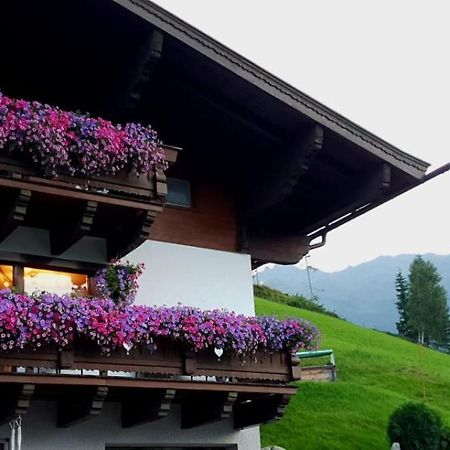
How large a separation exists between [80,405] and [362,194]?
5.99 m

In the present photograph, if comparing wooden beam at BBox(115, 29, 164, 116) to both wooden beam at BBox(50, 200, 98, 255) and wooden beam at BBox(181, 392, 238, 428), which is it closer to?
wooden beam at BBox(50, 200, 98, 255)

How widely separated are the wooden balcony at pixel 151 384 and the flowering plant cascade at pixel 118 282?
3.63ft

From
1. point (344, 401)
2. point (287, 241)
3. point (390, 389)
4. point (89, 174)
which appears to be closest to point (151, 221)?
point (89, 174)

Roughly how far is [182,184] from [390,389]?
1918cm

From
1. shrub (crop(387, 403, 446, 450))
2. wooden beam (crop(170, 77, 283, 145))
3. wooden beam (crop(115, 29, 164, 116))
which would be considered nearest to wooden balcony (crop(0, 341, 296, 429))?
wooden beam (crop(115, 29, 164, 116))

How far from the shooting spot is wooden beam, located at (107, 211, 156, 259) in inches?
501

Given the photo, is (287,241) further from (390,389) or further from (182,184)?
(390,389)

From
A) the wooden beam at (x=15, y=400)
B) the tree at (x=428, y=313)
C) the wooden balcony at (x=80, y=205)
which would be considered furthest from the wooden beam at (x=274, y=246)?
the tree at (x=428, y=313)

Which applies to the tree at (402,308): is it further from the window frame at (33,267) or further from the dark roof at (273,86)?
the window frame at (33,267)

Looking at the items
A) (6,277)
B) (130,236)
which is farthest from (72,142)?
(6,277)

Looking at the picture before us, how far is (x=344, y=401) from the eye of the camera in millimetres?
26406

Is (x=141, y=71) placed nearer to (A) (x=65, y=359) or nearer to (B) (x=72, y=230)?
(B) (x=72, y=230)

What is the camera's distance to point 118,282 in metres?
13.2

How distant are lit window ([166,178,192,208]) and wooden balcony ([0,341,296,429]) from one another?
2973mm
